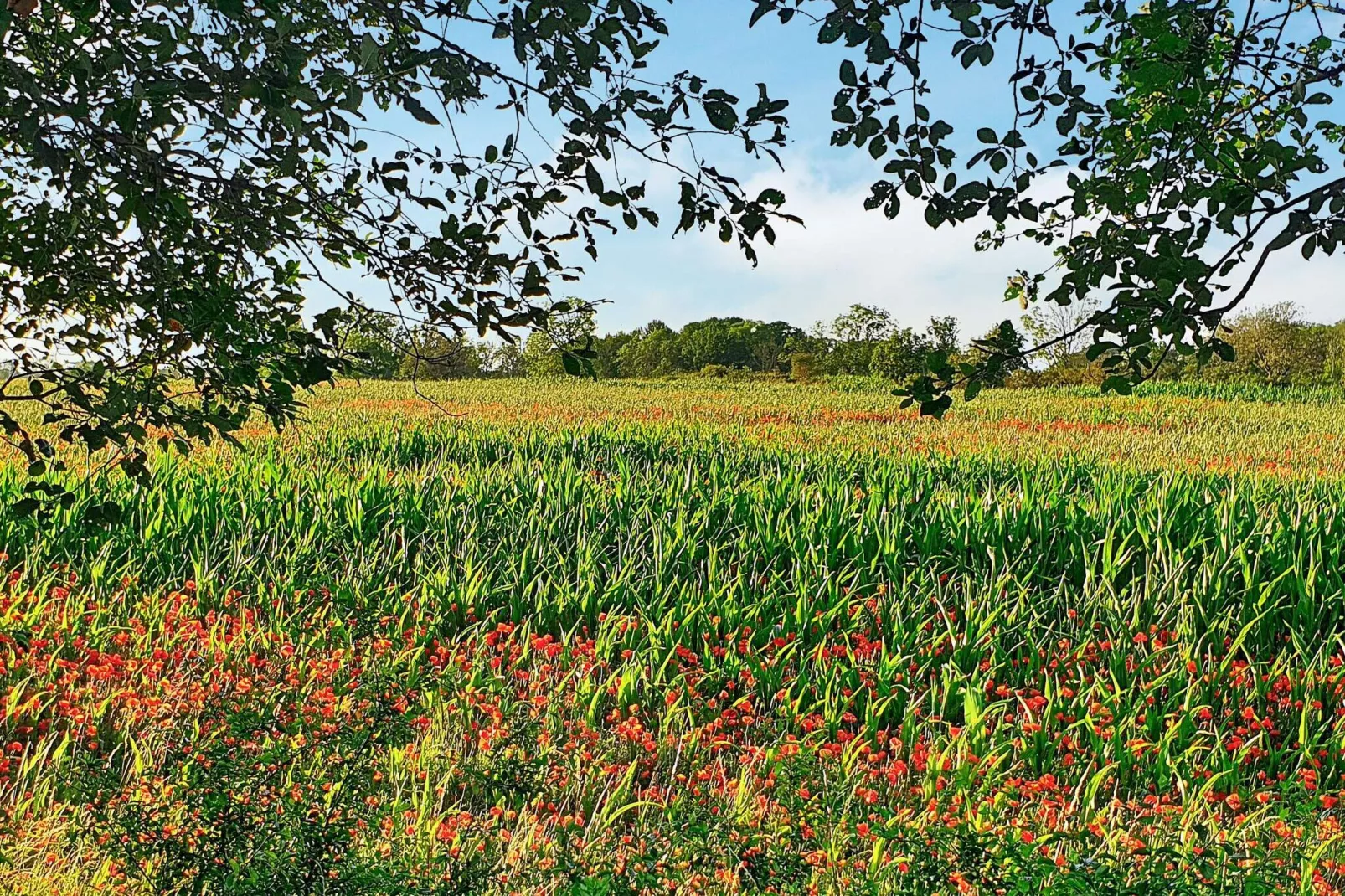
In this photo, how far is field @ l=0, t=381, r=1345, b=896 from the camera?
9.77 feet

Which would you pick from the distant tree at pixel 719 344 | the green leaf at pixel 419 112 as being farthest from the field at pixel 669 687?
the distant tree at pixel 719 344

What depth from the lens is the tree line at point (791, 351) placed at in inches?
112

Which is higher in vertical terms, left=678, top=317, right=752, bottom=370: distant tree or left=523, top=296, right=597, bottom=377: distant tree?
left=678, top=317, right=752, bottom=370: distant tree

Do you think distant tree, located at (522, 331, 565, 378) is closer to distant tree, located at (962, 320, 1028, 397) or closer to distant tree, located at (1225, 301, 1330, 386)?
distant tree, located at (962, 320, 1028, 397)

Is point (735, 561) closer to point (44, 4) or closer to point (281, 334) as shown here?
point (281, 334)

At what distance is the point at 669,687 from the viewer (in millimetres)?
4566

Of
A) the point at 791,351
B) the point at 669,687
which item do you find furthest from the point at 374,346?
the point at 791,351

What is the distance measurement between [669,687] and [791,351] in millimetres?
66194

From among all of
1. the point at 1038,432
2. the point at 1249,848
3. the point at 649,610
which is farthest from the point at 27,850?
the point at 1038,432

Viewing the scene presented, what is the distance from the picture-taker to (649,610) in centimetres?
543

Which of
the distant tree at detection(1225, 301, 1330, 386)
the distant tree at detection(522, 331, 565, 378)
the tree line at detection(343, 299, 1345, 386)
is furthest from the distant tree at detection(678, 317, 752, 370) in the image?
the distant tree at detection(522, 331, 565, 378)

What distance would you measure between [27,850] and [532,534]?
12.5 feet

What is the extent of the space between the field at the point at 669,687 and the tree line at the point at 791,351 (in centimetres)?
129

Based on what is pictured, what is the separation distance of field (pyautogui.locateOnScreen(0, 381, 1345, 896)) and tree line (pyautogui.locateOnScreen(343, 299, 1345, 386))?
50.7 inches
